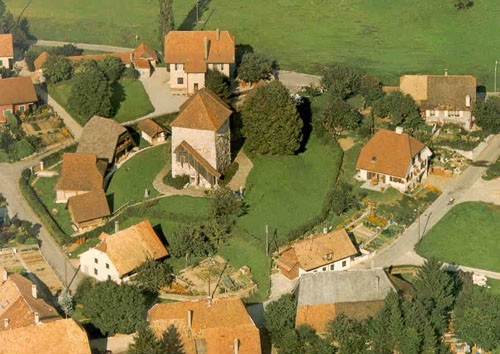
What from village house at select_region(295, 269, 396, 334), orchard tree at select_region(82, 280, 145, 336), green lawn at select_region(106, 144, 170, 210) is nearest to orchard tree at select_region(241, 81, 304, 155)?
green lawn at select_region(106, 144, 170, 210)

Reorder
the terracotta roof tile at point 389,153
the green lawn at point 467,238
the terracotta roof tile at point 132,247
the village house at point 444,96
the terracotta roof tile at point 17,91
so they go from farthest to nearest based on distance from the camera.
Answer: the terracotta roof tile at point 17,91 → the village house at point 444,96 → the terracotta roof tile at point 389,153 → the green lawn at point 467,238 → the terracotta roof tile at point 132,247

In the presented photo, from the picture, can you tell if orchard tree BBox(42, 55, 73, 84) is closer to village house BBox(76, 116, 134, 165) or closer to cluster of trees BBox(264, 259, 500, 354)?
village house BBox(76, 116, 134, 165)

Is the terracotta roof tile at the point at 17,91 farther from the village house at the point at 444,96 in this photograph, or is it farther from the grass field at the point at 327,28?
the village house at the point at 444,96

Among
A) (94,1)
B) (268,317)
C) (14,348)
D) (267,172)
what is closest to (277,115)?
(267,172)

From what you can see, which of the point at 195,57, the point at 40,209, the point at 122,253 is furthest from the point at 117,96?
the point at 122,253

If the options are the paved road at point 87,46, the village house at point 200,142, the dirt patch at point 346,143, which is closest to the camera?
the village house at point 200,142

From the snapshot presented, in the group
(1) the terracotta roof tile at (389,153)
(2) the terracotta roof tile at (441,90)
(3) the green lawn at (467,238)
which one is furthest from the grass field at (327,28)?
(3) the green lawn at (467,238)
